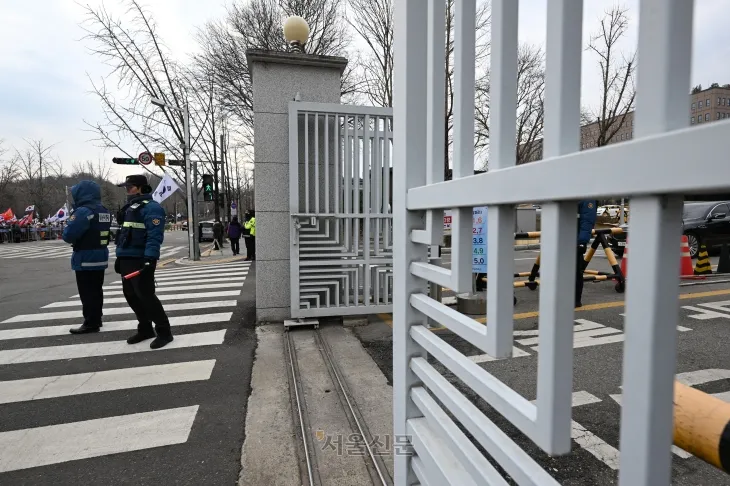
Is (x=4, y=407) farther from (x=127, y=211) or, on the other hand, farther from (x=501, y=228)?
(x=501, y=228)

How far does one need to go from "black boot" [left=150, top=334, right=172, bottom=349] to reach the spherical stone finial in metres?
4.18

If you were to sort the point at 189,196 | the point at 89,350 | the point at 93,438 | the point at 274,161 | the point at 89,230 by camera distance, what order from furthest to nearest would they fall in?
the point at 189,196
the point at 274,161
the point at 89,230
the point at 89,350
the point at 93,438

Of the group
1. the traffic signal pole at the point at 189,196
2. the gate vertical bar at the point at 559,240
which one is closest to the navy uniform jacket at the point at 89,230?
the gate vertical bar at the point at 559,240

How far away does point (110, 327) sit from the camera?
219 inches

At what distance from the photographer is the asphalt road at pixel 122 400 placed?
247 cm

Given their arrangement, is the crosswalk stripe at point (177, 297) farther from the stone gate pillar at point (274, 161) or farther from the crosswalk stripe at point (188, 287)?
the stone gate pillar at point (274, 161)

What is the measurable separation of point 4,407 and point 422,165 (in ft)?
13.4

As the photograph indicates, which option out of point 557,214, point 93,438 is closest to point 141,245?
point 93,438

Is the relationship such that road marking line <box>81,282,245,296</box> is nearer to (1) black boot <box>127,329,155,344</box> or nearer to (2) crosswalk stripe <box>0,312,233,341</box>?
(2) crosswalk stripe <box>0,312,233,341</box>

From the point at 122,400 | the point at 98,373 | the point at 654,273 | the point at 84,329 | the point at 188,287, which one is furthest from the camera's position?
the point at 188,287

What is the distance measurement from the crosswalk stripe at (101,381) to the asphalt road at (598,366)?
1841mm

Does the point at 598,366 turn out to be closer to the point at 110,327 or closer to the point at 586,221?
the point at 586,221

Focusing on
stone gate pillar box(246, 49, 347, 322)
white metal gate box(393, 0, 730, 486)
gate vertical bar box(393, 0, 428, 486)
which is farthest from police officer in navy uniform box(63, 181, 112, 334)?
white metal gate box(393, 0, 730, 486)

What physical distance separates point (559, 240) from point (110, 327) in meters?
6.35
